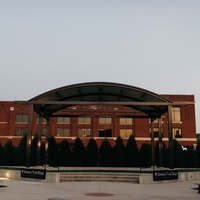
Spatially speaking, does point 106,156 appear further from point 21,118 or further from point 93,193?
point 21,118

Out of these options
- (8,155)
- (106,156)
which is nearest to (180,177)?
(106,156)

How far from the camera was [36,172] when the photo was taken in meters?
21.1

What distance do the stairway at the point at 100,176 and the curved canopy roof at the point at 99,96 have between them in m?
5.63

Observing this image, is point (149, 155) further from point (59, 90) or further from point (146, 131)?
point (146, 131)

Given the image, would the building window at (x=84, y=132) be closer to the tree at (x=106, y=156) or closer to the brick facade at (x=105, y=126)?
the brick facade at (x=105, y=126)

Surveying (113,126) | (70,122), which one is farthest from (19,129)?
(113,126)

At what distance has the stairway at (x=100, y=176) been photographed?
69.5 ft

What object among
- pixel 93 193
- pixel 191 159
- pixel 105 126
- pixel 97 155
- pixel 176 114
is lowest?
pixel 93 193

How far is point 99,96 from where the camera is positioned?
85.5 feet

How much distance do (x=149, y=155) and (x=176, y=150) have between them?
10.1 feet

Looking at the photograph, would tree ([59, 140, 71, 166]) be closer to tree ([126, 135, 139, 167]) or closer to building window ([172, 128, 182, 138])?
tree ([126, 135, 139, 167])

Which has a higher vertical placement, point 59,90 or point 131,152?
point 59,90

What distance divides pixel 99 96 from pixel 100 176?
744cm

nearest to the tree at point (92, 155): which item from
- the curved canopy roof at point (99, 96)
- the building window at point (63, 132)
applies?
the curved canopy roof at point (99, 96)
